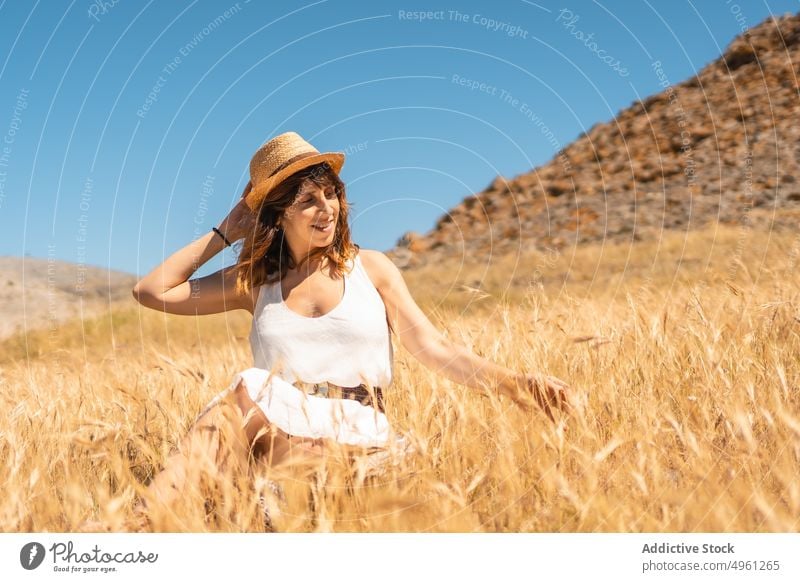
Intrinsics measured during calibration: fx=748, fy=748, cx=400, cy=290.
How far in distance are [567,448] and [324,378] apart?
1.20m

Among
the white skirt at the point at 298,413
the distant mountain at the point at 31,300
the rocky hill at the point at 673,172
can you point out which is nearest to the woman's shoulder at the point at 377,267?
the white skirt at the point at 298,413

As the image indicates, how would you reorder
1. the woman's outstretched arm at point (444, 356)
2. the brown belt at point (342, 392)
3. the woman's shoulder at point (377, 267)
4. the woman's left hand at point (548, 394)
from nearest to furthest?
the woman's left hand at point (548, 394)
the woman's outstretched arm at point (444, 356)
the brown belt at point (342, 392)
the woman's shoulder at point (377, 267)

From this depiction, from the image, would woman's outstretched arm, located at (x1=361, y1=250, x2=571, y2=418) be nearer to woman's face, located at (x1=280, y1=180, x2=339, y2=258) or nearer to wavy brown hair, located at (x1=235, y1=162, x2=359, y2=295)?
wavy brown hair, located at (x1=235, y1=162, x2=359, y2=295)

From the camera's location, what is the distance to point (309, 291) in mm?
3480

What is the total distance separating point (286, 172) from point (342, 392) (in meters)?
1.01

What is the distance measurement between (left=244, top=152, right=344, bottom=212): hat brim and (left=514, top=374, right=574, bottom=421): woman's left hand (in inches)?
51.8

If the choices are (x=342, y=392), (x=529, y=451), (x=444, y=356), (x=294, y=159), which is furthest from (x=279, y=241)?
(x=529, y=451)

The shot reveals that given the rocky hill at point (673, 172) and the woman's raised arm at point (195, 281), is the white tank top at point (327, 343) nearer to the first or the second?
the woman's raised arm at point (195, 281)

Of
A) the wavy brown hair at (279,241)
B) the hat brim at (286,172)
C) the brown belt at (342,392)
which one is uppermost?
the hat brim at (286,172)

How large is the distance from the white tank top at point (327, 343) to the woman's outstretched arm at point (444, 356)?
166mm

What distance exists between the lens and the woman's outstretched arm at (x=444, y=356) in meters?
2.95
